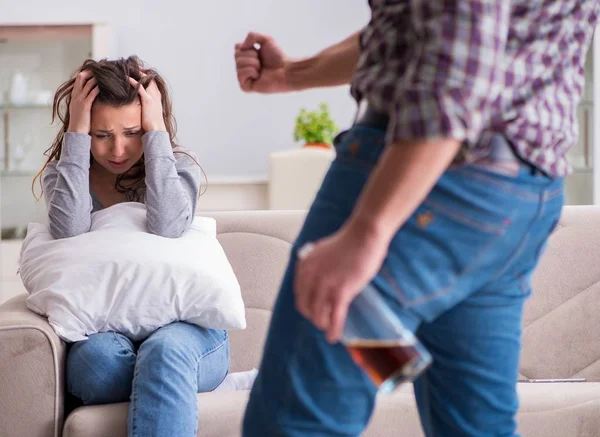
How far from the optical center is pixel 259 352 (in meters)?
2.02

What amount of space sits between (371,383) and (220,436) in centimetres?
95

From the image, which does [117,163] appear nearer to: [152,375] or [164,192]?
[164,192]

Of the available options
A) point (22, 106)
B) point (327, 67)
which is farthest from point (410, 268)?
point (22, 106)

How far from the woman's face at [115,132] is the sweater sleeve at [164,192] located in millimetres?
53

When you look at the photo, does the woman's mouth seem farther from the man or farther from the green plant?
the green plant

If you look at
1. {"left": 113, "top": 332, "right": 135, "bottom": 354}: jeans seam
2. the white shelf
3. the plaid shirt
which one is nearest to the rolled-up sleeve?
the plaid shirt

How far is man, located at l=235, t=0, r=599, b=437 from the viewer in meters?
0.68

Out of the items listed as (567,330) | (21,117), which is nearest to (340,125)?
(21,117)

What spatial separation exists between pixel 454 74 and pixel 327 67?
33 cm

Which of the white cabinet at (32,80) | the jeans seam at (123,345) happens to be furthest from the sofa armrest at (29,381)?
the white cabinet at (32,80)

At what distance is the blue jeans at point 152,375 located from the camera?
61.7 inches

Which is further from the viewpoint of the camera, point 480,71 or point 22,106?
point 22,106

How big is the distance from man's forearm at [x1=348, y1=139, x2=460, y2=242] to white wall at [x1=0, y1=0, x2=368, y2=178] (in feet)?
14.3

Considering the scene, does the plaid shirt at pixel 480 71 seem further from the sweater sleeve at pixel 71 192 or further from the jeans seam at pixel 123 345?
the sweater sleeve at pixel 71 192
